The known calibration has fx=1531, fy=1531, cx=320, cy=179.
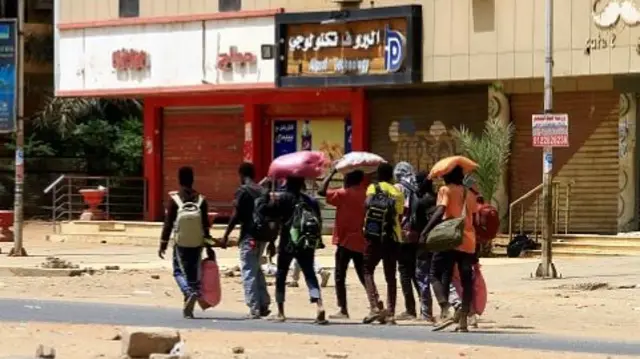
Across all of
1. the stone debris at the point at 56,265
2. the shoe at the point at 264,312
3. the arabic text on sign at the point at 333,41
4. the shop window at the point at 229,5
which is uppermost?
the shop window at the point at 229,5

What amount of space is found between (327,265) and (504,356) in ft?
43.2

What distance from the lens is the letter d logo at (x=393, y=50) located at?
3066 cm

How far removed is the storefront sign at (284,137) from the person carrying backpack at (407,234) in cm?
1714

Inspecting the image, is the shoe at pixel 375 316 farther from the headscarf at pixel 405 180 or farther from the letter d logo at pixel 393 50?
the letter d logo at pixel 393 50

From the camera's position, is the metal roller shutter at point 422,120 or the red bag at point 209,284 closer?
the red bag at point 209,284

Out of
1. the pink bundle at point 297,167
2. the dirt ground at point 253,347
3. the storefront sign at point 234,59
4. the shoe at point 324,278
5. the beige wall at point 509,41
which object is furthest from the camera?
the storefront sign at point 234,59

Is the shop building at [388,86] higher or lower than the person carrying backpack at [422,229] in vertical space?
higher

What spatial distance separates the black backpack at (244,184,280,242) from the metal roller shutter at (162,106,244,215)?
1805 cm

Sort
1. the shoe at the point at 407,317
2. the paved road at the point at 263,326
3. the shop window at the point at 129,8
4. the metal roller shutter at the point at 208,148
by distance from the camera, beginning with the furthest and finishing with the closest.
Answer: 1. the metal roller shutter at the point at 208,148
2. the shop window at the point at 129,8
3. the shoe at the point at 407,317
4. the paved road at the point at 263,326

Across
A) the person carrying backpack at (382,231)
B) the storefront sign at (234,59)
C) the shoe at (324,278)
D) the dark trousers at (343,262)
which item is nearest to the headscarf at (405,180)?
the person carrying backpack at (382,231)

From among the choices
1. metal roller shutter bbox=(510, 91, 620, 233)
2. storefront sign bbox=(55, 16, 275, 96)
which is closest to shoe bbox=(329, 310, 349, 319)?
metal roller shutter bbox=(510, 91, 620, 233)

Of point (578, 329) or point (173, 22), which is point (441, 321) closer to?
point (578, 329)

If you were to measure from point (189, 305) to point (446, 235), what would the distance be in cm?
340

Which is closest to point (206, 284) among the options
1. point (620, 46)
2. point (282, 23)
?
point (620, 46)
